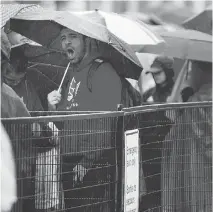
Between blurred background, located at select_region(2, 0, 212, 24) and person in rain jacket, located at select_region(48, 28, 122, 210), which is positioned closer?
person in rain jacket, located at select_region(48, 28, 122, 210)

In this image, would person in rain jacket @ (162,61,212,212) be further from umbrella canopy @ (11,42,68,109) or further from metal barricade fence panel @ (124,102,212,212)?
umbrella canopy @ (11,42,68,109)

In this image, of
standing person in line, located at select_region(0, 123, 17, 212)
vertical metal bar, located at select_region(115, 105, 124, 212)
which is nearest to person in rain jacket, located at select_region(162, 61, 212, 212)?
vertical metal bar, located at select_region(115, 105, 124, 212)

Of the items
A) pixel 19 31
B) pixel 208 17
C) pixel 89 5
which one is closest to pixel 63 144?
pixel 19 31

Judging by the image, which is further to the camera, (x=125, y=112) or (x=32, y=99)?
(x=32, y=99)

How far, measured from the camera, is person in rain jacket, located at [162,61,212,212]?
6828 millimetres

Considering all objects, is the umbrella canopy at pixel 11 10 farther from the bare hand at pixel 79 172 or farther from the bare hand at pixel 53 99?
the bare hand at pixel 79 172

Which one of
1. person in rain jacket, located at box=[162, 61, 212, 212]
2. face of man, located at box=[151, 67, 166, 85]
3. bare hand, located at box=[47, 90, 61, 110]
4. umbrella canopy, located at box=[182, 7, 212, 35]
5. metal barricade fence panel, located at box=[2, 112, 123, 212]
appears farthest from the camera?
umbrella canopy, located at box=[182, 7, 212, 35]

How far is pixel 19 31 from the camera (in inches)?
299

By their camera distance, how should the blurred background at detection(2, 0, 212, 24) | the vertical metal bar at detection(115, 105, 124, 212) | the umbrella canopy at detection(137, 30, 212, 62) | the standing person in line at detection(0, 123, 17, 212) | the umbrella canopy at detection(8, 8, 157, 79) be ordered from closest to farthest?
the standing person in line at detection(0, 123, 17, 212)
the vertical metal bar at detection(115, 105, 124, 212)
the umbrella canopy at detection(8, 8, 157, 79)
the umbrella canopy at detection(137, 30, 212, 62)
the blurred background at detection(2, 0, 212, 24)

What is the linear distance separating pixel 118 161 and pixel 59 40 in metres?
1.96

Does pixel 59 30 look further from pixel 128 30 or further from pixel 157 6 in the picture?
pixel 157 6

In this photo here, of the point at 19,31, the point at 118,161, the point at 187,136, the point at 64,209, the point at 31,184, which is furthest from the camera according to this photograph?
the point at 19,31

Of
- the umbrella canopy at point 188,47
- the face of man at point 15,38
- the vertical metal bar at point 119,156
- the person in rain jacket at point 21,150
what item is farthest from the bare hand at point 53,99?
the umbrella canopy at point 188,47

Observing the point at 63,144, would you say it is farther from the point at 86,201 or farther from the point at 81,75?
the point at 81,75
